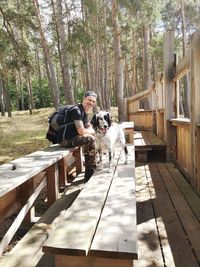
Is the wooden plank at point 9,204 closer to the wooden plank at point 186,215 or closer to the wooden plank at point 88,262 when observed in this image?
the wooden plank at point 88,262

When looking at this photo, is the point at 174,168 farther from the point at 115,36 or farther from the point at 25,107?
the point at 25,107

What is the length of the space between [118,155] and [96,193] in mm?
2487

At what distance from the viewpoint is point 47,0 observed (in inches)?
966

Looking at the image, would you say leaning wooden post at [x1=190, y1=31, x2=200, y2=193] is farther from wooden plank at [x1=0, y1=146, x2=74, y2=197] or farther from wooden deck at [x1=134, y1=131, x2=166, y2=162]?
wooden deck at [x1=134, y1=131, x2=166, y2=162]

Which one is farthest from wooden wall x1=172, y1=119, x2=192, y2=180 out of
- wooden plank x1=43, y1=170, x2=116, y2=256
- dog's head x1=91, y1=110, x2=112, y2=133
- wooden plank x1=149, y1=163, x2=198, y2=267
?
wooden plank x1=43, y1=170, x2=116, y2=256

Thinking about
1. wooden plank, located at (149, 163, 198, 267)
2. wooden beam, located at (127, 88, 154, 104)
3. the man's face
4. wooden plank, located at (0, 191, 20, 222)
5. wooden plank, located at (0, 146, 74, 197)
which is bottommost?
wooden plank, located at (149, 163, 198, 267)

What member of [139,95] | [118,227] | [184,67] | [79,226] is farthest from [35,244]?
[139,95]

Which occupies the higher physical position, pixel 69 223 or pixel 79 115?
pixel 79 115

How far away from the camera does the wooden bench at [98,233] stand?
208cm

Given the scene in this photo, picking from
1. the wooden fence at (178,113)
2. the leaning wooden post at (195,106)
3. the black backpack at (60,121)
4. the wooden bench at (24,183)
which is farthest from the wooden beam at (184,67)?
the wooden bench at (24,183)

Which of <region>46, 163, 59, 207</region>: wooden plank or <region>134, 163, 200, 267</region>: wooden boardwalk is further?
<region>46, 163, 59, 207</region>: wooden plank

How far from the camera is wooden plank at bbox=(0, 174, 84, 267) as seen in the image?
2.97 metres

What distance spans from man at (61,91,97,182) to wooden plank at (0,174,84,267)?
0.83 m

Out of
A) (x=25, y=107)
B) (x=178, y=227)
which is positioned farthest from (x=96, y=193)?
(x=25, y=107)
